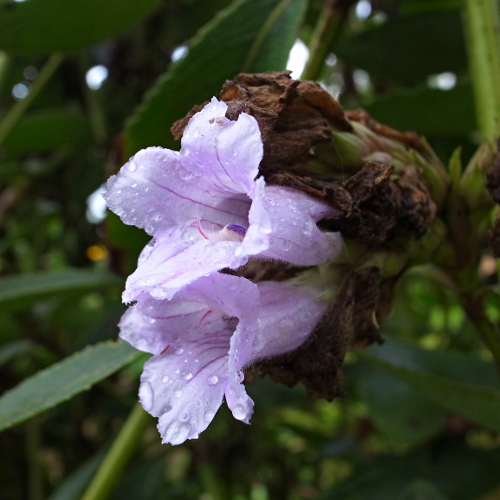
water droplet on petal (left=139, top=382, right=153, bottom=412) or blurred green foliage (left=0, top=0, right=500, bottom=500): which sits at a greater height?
water droplet on petal (left=139, top=382, right=153, bottom=412)

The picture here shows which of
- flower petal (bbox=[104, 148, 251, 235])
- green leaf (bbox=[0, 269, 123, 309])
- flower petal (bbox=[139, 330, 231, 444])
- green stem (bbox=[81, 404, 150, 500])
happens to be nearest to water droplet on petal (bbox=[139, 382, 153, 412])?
flower petal (bbox=[139, 330, 231, 444])

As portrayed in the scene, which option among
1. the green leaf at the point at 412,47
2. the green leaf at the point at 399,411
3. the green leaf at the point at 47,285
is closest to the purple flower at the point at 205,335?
the green leaf at the point at 47,285

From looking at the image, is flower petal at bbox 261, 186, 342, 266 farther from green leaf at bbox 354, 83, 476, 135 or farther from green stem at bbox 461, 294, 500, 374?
green leaf at bbox 354, 83, 476, 135

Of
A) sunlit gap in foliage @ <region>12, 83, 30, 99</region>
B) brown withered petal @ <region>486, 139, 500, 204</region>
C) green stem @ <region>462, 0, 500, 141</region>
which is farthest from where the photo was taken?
sunlit gap in foliage @ <region>12, 83, 30, 99</region>

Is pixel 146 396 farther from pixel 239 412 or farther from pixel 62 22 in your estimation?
pixel 62 22

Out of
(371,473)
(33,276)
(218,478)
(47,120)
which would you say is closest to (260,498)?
(218,478)

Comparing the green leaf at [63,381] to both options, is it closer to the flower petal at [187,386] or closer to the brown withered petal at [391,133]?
the flower petal at [187,386]

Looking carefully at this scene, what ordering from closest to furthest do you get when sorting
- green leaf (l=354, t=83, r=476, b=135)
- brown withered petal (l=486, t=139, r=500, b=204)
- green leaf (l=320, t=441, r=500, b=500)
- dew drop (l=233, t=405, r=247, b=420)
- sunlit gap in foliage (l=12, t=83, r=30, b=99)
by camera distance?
dew drop (l=233, t=405, r=247, b=420) → brown withered petal (l=486, t=139, r=500, b=204) → green leaf (l=354, t=83, r=476, b=135) → green leaf (l=320, t=441, r=500, b=500) → sunlit gap in foliage (l=12, t=83, r=30, b=99)

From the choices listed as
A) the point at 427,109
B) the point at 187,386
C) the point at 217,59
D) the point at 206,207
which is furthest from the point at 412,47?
the point at 187,386
